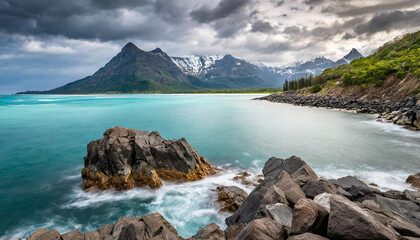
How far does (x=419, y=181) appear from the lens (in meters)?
13.3

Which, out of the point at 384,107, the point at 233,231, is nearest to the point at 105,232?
the point at 233,231

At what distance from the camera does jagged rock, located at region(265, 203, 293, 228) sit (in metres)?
6.47

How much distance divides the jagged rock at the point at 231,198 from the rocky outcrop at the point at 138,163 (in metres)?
3.71

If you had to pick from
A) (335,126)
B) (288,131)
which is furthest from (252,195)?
(335,126)

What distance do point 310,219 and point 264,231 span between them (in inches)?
46.7

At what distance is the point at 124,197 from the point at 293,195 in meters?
10.9

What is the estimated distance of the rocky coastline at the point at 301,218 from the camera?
4875 millimetres

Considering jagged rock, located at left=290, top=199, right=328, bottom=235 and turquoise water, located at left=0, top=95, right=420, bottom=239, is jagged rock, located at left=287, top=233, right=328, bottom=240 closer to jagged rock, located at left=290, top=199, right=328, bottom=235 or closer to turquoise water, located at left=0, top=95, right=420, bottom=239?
jagged rock, located at left=290, top=199, right=328, bottom=235

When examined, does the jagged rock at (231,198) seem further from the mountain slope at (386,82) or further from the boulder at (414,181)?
the mountain slope at (386,82)

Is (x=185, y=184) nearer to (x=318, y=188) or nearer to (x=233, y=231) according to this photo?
(x=233, y=231)

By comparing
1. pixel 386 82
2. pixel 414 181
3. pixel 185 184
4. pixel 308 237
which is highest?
pixel 386 82

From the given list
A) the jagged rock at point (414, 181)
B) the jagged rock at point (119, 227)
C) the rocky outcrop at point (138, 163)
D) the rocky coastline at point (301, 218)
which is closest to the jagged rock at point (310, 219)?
the rocky coastline at point (301, 218)

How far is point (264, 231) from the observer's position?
17.8 ft

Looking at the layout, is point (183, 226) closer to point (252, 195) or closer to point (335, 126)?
point (252, 195)
